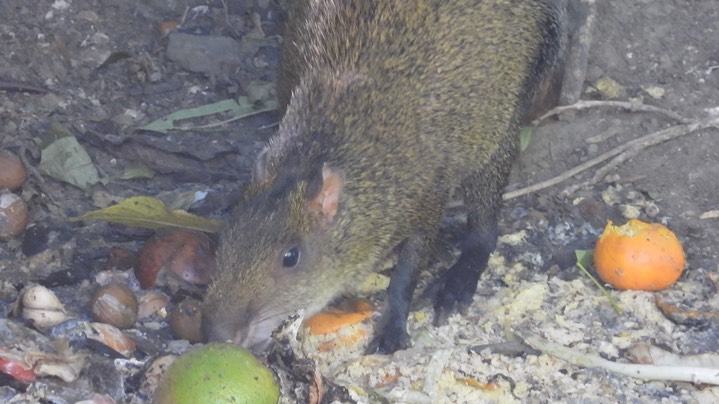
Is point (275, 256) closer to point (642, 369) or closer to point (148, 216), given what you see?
point (148, 216)

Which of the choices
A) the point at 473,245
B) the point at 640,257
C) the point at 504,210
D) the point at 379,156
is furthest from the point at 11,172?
the point at 640,257

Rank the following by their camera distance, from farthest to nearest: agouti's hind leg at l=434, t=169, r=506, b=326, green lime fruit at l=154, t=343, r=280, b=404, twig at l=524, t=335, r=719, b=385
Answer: agouti's hind leg at l=434, t=169, r=506, b=326 → twig at l=524, t=335, r=719, b=385 → green lime fruit at l=154, t=343, r=280, b=404

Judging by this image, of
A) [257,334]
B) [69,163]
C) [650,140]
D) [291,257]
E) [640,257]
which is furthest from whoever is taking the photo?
[650,140]

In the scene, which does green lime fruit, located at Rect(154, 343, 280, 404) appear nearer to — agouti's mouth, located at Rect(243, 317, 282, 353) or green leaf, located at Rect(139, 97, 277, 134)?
agouti's mouth, located at Rect(243, 317, 282, 353)

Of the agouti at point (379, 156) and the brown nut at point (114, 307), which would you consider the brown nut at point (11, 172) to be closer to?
the brown nut at point (114, 307)

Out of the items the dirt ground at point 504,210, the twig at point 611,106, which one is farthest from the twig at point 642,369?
the twig at point 611,106

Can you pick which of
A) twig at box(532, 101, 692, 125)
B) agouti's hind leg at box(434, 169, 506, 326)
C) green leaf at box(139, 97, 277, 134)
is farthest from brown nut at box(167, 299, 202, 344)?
twig at box(532, 101, 692, 125)

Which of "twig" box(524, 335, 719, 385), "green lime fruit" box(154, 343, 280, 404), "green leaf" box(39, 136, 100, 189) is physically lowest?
"green leaf" box(39, 136, 100, 189)
